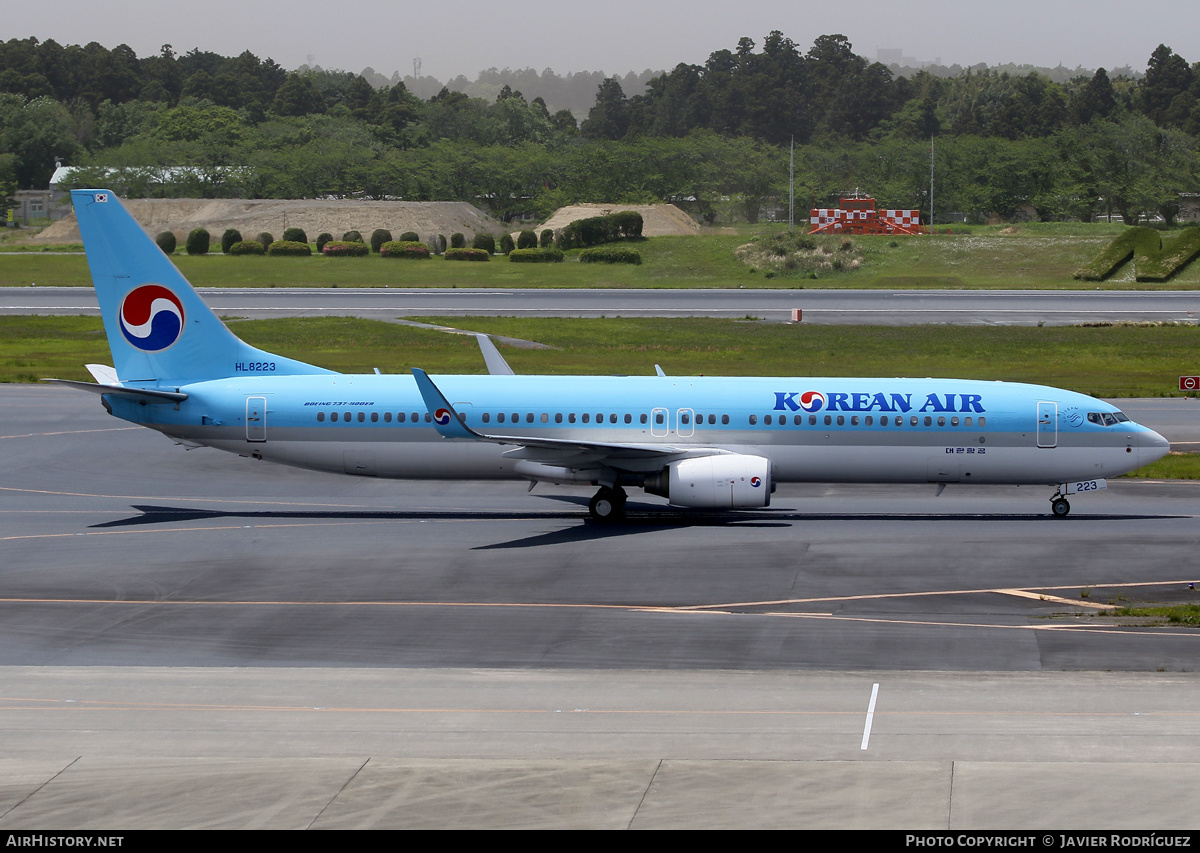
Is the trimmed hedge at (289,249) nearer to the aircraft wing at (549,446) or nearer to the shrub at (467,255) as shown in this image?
the shrub at (467,255)

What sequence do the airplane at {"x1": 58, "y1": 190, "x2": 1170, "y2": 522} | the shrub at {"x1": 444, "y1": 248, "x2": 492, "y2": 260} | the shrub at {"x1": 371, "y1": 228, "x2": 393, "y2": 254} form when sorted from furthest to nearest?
the shrub at {"x1": 371, "y1": 228, "x2": 393, "y2": 254} → the shrub at {"x1": 444, "y1": 248, "x2": 492, "y2": 260} → the airplane at {"x1": 58, "y1": 190, "x2": 1170, "y2": 522}

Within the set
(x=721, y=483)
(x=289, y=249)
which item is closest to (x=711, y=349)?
(x=721, y=483)

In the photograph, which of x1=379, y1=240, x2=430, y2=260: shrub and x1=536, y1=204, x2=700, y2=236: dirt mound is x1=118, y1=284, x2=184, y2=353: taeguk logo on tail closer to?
x1=379, y1=240, x2=430, y2=260: shrub

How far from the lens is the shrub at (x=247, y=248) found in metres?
142

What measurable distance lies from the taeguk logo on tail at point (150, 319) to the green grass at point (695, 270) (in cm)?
8193

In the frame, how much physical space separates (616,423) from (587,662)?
14.4 meters

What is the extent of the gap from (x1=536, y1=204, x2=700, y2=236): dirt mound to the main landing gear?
120940 millimetres

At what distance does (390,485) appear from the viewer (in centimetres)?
4431

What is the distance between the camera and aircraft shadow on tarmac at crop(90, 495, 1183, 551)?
3691 centimetres

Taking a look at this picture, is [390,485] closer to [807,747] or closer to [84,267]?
[807,747]

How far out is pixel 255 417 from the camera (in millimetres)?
38000

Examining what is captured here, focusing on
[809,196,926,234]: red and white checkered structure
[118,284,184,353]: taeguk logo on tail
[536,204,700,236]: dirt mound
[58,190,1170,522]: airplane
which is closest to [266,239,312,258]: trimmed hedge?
[536,204,700,236]: dirt mound
